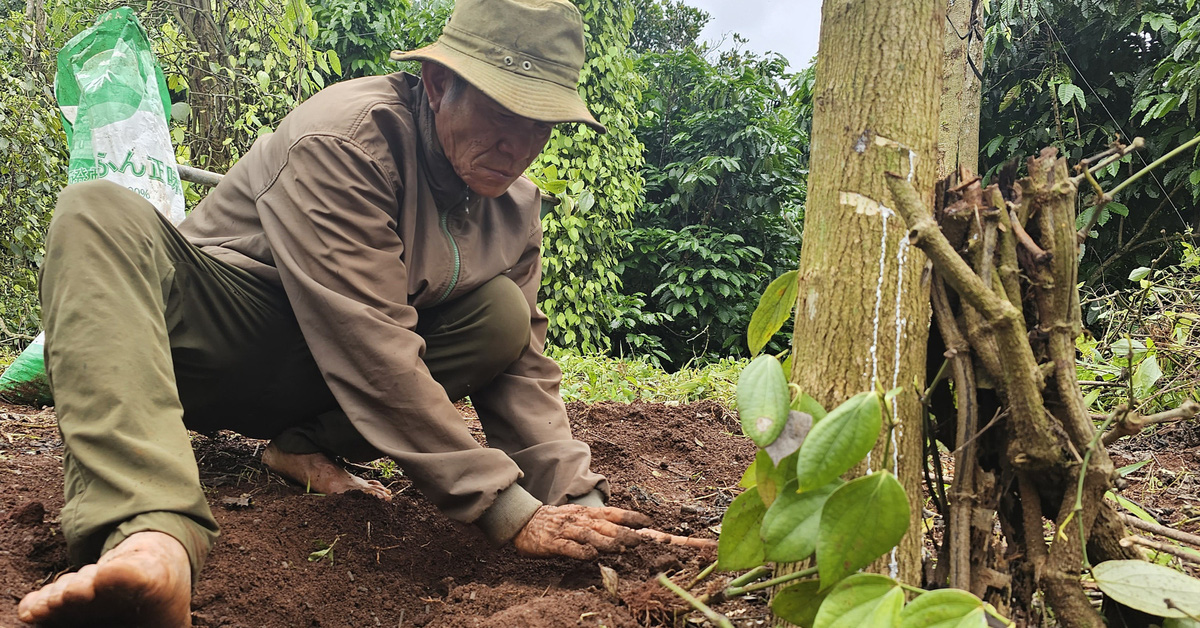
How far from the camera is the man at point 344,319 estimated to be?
1.12 meters

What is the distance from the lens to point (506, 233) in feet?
6.56

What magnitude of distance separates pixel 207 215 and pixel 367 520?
79 cm

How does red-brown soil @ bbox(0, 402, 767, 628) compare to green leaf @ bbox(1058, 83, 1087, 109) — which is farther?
green leaf @ bbox(1058, 83, 1087, 109)

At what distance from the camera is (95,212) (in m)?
1.31

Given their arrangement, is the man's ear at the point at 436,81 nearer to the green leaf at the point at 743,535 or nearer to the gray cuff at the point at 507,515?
the gray cuff at the point at 507,515

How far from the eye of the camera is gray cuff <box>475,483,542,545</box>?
1.44 meters

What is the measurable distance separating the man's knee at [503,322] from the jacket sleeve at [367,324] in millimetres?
312

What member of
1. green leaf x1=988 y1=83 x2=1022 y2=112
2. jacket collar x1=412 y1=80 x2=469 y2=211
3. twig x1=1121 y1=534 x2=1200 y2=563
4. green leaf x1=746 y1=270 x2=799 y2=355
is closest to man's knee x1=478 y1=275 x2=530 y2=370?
jacket collar x1=412 y1=80 x2=469 y2=211

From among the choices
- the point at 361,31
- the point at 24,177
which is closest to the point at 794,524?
the point at 24,177

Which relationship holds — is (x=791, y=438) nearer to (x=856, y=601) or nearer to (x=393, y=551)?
(x=856, y=601)

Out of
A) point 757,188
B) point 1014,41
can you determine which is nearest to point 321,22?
point 757,188

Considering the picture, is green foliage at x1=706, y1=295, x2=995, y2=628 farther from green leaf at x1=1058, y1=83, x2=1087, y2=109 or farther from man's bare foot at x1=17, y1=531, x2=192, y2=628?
green leaf at x1=1058, y1=83, x2=1087, y2=109

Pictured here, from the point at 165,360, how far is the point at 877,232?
3.41 feet

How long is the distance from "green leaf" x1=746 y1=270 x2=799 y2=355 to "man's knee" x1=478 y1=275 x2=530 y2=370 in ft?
2.67
